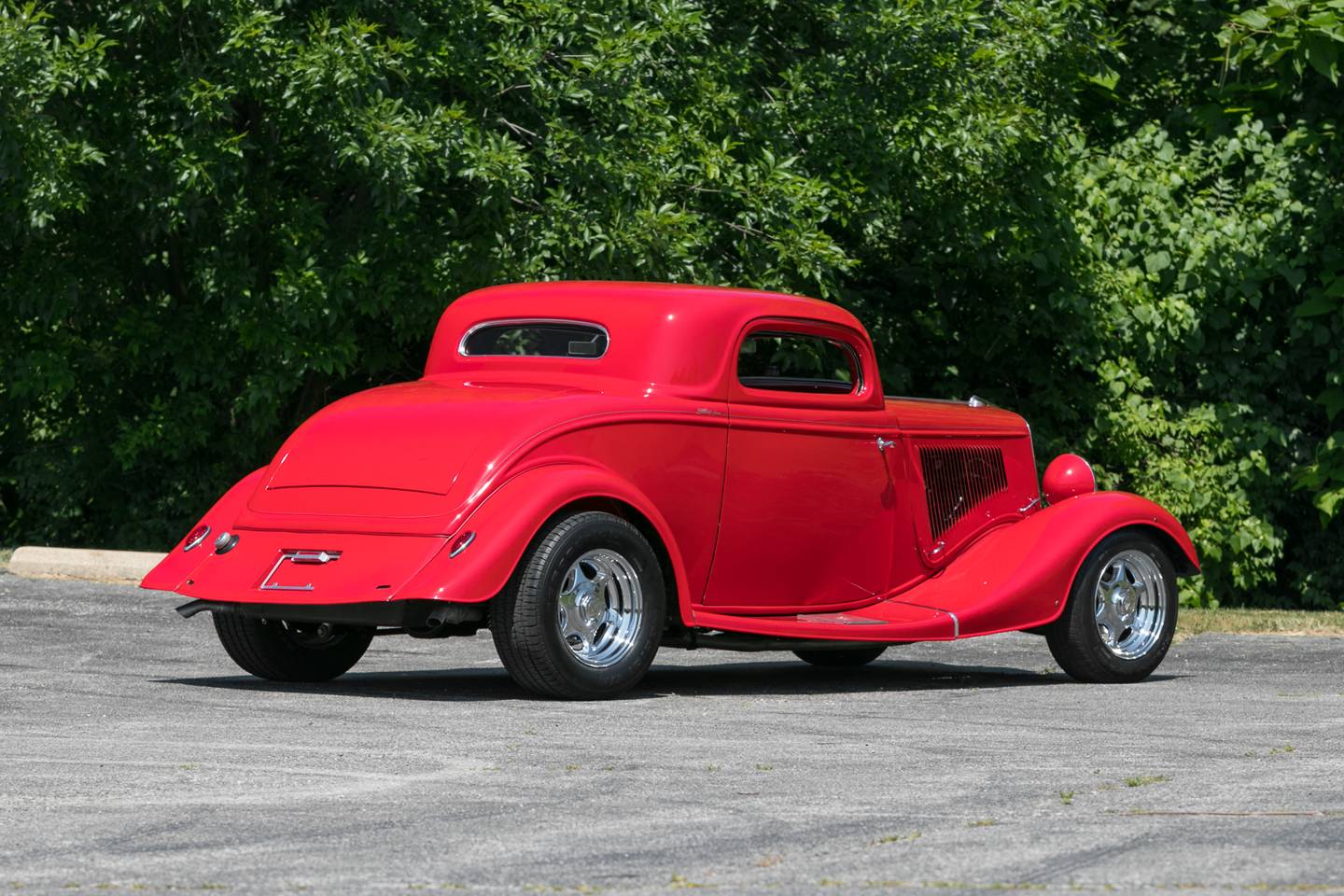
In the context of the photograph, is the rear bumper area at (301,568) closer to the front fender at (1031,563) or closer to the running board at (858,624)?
the running board at (858,624)

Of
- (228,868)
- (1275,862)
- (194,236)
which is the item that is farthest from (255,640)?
(194,236)

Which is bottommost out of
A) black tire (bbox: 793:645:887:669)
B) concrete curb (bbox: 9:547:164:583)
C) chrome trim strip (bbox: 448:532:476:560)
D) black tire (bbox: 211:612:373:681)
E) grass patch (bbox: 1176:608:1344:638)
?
concrete curb (bbox: 9:547:164:583)

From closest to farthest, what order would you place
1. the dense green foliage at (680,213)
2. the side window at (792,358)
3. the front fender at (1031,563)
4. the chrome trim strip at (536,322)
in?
the chrome trim strip at (536,322) < the front fender at (1031,563) < the dense green foliage at (680,213) < the side window at (792,358)

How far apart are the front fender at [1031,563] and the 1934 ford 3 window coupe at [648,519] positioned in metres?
0.02

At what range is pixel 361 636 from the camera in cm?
987

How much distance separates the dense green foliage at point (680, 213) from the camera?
1508 cm

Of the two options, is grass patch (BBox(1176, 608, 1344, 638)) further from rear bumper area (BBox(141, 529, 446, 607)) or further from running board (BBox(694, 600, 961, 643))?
rear bumper area (BBox(141, 529, 446, 607))

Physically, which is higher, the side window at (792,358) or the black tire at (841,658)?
the side window at (792,358)

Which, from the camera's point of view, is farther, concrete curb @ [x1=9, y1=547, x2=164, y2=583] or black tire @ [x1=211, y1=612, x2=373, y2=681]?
concrete curb @ [x1=9, y1=547, x2=164, y2=583]

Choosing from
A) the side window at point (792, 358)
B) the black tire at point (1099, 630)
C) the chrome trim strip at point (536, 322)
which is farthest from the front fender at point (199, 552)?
the side window at point (792, 358)

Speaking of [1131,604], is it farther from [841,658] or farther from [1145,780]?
[1145,780]

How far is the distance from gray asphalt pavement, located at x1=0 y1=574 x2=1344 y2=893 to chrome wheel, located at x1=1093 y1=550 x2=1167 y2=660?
29 cm

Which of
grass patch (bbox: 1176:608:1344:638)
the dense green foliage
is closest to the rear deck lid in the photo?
the dense green foliage

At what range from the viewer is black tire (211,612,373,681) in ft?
31.1
